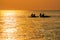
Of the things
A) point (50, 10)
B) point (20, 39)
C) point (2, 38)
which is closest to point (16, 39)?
point (20, 39)

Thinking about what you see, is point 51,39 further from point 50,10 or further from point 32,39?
point 50,10

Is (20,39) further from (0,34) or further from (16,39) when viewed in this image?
(0,34)

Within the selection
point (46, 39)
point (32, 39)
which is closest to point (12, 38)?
point (32, 39)

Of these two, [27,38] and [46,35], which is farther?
[46,35]

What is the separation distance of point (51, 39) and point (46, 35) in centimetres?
31

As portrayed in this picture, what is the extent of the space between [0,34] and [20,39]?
546 millimetres

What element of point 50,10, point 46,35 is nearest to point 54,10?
point 50,10

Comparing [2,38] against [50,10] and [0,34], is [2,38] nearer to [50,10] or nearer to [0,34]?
[0,34]

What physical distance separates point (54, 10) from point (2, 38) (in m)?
9.14

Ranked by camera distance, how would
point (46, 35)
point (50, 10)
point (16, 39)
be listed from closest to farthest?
point (16, 39), point (46, 35), point (50, 10)

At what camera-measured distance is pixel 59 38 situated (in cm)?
300

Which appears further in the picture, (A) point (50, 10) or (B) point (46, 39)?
(A) point (50, 10)

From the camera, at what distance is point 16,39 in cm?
290

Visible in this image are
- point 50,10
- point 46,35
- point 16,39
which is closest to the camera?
point 16,39
